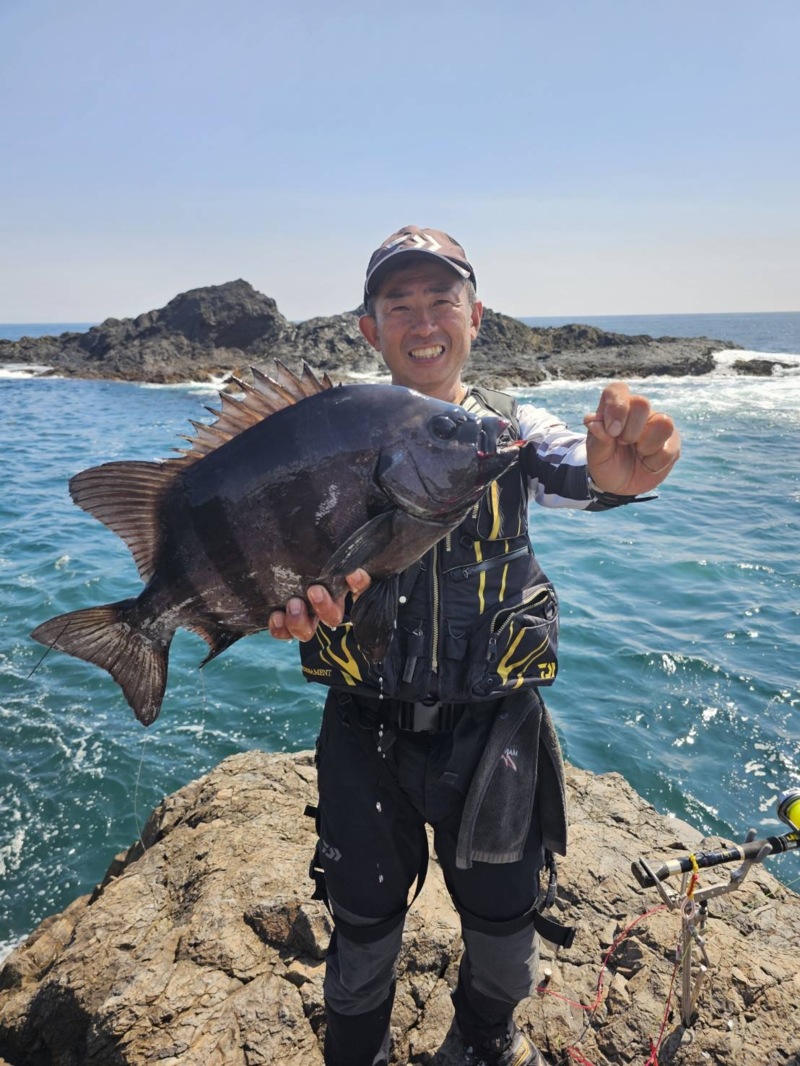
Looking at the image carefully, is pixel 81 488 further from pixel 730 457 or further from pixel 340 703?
pixel 730 457

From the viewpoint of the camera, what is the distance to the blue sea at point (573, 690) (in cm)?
620

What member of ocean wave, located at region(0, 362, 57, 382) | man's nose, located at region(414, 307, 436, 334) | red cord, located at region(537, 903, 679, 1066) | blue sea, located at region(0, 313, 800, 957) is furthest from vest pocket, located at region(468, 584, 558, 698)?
ocean wave, located at region(0, 362, 57, 382)

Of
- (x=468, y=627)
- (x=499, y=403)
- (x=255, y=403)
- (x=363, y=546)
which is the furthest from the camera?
(x=499, y=403)

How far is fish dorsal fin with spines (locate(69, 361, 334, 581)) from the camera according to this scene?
2.59 metres

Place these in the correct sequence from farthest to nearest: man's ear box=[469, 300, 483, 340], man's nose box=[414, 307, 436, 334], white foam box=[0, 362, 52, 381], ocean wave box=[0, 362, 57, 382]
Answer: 1. white foam box=[0, 362, 52, 381]
2. ocean wave box=[0, 362, 57, 382]
3. man's ear box=[469, 300, 483, 340]
4. man's nose box=[414, 307, 436, 334]

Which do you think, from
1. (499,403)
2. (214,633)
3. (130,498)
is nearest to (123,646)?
(214,633)

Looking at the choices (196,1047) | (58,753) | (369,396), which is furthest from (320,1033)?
(58,753)

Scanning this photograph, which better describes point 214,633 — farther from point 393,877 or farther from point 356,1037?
point 356,1037

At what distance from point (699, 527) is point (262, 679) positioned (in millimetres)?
10328

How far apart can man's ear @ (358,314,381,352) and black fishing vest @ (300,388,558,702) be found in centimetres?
77

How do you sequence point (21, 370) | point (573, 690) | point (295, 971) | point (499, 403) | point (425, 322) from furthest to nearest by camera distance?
point (21, 370), point (573, 690), point (295, 971), point (499, 403), point (425, 322)

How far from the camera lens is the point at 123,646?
263 cm

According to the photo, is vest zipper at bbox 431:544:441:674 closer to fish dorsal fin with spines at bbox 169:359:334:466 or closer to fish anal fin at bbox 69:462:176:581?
fish dorsal fin with spines at bbox 169:359:334:466

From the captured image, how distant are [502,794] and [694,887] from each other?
128cm
